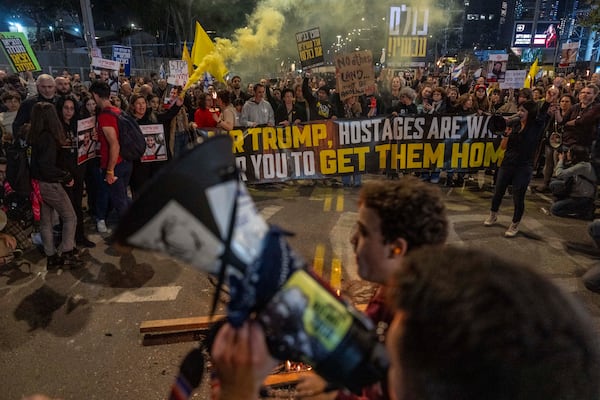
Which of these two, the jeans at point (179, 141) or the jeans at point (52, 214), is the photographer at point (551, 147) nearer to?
the jeans at point (179, 141)

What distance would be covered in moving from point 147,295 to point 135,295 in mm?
133

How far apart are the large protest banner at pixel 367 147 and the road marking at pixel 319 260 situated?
275 centimetres

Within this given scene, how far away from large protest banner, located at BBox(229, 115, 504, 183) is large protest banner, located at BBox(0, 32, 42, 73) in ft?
21.2

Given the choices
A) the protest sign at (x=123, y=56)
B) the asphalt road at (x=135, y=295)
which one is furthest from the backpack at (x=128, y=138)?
the protest sign at (x=123, y=56)

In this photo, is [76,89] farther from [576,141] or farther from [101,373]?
[576,141]

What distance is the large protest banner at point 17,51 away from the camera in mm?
9680

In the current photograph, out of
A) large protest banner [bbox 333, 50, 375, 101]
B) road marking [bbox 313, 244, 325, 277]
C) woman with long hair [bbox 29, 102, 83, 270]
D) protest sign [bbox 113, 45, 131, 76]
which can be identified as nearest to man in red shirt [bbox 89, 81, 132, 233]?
woman with long hair [bbox 29, 102, 83, 270]

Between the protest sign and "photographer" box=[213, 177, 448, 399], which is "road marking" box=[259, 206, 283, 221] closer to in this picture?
"photographer" box=[213, 177, 448, 399]

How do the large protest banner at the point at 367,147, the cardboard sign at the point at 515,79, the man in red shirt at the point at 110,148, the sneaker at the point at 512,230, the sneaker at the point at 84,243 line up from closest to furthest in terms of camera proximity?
the man in red shirt at the point at 110,148 → the sneaker at the point at 84,243 → the sneaker at the point at 512,230 → the large protest banner at the point at 367,147 → the cardboard sign at the point at 515,79

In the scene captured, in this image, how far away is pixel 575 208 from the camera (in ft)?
21.2

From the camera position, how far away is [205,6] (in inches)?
1459

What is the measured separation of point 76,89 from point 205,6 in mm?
31459

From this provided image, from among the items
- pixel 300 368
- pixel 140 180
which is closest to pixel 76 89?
pixel 140 180

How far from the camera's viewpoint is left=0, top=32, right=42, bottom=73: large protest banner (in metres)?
9.68
